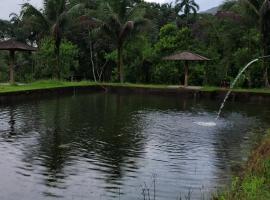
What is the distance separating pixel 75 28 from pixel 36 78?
17.4ft

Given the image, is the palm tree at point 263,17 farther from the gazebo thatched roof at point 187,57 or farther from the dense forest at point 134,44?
the gazebo thatched roof at point 187,57

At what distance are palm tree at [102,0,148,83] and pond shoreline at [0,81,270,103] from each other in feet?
10.7

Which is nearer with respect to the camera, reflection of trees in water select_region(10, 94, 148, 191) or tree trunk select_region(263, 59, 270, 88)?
reflection of trees in water select_region(10, 94, 148, 191)

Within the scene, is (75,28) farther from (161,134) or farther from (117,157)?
(117,157)

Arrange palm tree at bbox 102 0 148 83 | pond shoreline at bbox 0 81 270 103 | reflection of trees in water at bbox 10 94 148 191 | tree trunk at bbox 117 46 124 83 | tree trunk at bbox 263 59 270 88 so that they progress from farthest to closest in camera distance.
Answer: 1. tree trunk at bbox 117 46 124 83
2. palm tree at bbox 102 0 148 83
3. tree trunk at bbox 263 59 270 88
4. pond shoreline at bbox 0 81 270 103
5. reflection of trees in water at bbox 10 94 148 191

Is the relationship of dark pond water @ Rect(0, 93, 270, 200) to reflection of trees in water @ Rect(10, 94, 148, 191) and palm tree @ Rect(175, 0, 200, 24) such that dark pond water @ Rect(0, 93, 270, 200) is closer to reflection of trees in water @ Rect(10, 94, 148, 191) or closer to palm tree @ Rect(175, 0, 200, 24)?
reflection of trees in water @ Rect(10, 94, 148, 191)

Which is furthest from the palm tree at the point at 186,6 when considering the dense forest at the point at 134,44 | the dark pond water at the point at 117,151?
the dark pond water at the point at 117,151

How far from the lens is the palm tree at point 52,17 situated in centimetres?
3394

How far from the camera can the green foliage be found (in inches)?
1482

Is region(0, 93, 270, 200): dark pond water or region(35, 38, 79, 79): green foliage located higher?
region(35, 38, 79, 79): green foliage

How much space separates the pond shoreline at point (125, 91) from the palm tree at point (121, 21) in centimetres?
327

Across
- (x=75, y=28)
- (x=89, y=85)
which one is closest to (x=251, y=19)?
(x=89, y=85)

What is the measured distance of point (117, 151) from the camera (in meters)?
13.2

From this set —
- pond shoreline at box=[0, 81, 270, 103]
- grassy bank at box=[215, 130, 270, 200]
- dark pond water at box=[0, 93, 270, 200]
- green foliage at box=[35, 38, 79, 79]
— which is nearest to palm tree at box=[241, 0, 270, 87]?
pond shoreline at box=[0, 81, 270, 103]
